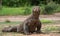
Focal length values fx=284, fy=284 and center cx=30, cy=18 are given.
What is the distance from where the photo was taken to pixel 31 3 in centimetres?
3631

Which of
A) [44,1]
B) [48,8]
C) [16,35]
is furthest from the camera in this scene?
[44,1]

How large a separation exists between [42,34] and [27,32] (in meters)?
0.57

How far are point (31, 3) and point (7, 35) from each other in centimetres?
2628

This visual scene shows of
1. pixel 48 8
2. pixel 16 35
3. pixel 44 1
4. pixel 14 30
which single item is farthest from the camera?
pixel 44 1

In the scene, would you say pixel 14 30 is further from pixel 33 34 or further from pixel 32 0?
pixel 32 0

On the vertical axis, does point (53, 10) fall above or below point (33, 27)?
below

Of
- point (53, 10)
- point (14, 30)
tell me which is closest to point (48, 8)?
point (53, 10)

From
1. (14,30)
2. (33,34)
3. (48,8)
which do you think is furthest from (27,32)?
(48,8)

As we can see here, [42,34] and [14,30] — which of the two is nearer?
[42,34]

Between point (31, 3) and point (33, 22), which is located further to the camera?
point (31, 3)

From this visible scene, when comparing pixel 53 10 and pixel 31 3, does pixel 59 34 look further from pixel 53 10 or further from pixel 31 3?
pixel 31 3

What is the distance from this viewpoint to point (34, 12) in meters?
10.5

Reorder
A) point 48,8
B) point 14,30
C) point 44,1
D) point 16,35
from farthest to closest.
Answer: point 44,1 < point 48,8 < point 14,30 < point 16,35

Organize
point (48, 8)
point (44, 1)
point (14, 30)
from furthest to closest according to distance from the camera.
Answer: point (44, 1) < point (48, 8) < point (14, 30)
